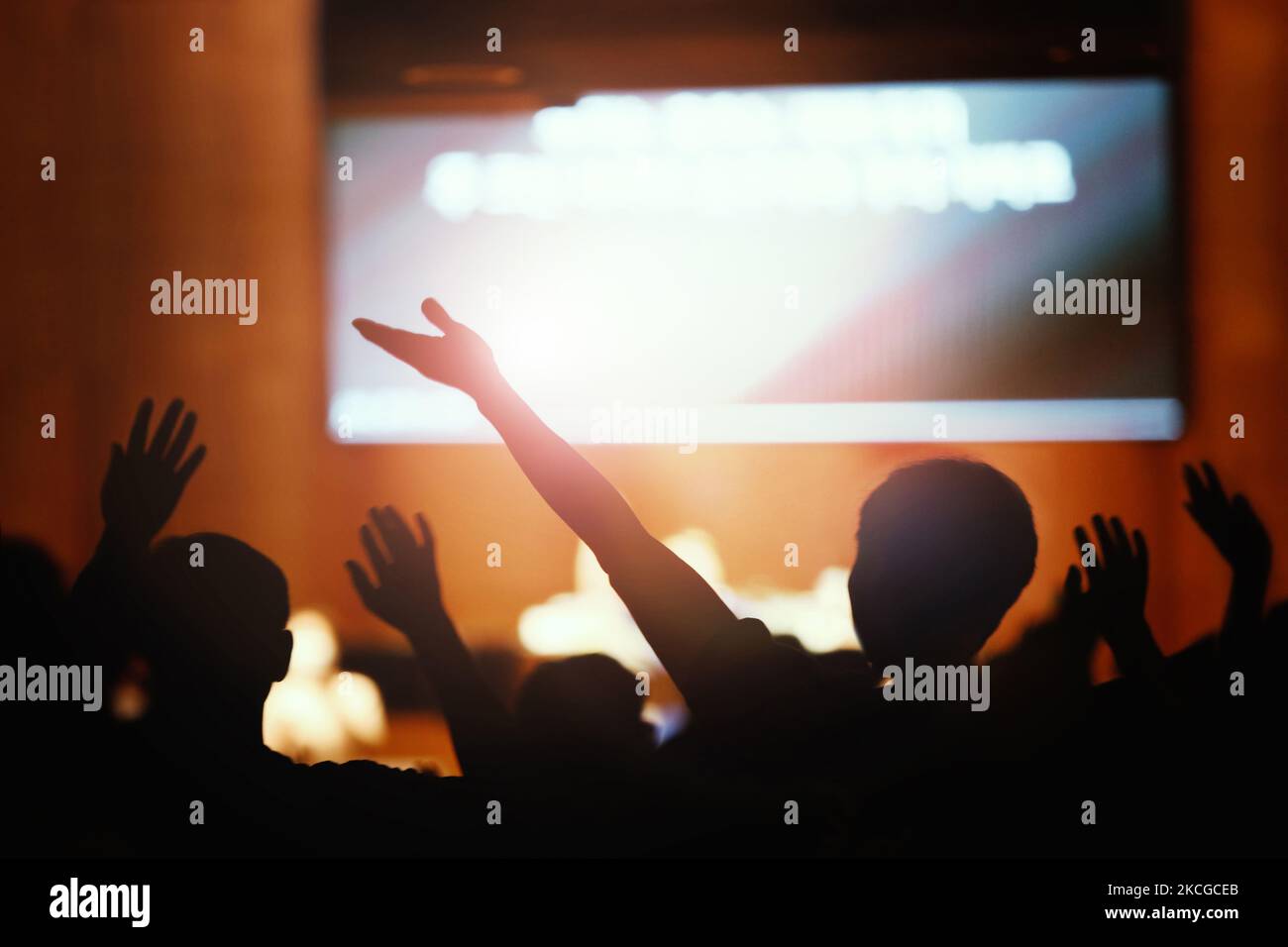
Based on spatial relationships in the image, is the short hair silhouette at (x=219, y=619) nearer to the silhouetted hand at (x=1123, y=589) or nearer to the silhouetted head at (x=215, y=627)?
the silhouetted head at (x=215, y=627)

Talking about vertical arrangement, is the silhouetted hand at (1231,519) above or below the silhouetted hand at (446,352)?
below

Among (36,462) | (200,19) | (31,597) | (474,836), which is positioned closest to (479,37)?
(200,19)

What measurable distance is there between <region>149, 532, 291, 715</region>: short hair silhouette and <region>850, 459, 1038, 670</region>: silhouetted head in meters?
1.10

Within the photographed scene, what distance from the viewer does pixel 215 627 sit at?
1.81 meters

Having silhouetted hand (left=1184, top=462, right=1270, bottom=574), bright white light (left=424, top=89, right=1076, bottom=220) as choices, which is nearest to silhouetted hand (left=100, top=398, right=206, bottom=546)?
bright white light (left=424, top=89, right=1076, bottom=220)

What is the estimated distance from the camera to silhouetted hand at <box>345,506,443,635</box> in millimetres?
1799

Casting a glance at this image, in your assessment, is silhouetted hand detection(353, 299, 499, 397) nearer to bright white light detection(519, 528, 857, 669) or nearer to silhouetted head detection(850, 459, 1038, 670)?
bright white light detection(519, 528, 857, 669)

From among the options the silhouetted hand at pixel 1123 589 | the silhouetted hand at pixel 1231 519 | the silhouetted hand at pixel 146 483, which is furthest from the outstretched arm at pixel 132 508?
the silhouetted hand at pixel 1231 519

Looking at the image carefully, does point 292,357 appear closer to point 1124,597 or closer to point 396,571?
point 396,571

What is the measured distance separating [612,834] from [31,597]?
1185mm

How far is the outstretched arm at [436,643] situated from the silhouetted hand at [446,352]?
0.89ft

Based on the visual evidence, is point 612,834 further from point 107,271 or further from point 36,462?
point 107,271

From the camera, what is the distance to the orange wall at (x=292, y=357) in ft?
5.83
